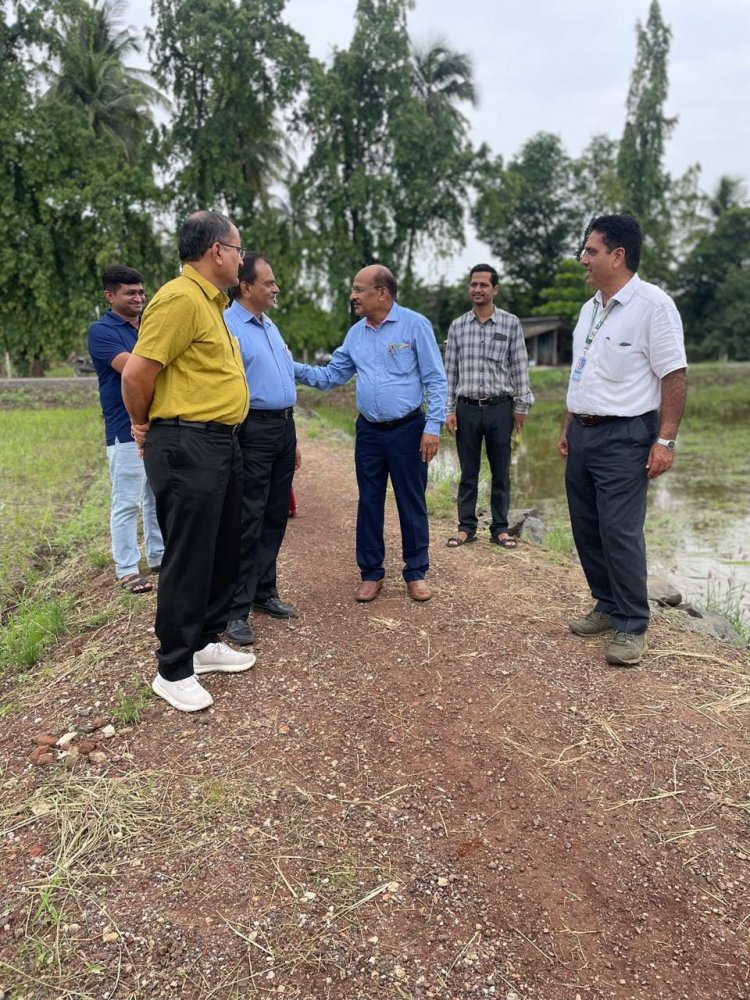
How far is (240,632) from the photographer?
11.1 feet

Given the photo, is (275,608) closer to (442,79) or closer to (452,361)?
(452,361)

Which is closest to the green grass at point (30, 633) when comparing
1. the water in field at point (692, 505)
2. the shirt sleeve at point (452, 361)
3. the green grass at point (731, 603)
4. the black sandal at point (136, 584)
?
the black sandal at point (136, 584)

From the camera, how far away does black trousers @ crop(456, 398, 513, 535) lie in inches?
198

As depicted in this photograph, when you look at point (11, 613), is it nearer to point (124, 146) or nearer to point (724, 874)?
point (724, 874)

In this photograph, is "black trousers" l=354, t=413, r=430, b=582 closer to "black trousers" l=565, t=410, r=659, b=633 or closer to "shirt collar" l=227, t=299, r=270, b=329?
"shirt collar" l=227, t=299, r=270, b=329

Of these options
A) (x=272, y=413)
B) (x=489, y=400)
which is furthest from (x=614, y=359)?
(x=489, y=400)

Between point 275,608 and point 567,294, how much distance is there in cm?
3089

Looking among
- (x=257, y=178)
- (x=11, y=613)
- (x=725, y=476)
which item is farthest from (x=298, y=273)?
(x=11, y=613)

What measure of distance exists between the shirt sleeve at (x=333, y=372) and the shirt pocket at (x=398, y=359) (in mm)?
261

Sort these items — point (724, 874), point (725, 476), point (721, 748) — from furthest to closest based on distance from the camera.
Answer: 1. point (725, 476)
2. point (721, 748)
3. point (724, 874)

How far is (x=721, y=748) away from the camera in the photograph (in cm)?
265

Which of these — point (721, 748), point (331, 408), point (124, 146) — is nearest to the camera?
point (721, 748)

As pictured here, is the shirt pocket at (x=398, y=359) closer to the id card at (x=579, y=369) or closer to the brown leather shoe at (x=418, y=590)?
the id card at (x=579, y=369)

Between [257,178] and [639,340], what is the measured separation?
24943mm
